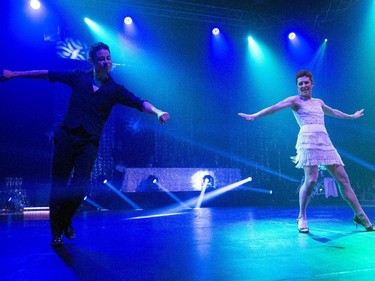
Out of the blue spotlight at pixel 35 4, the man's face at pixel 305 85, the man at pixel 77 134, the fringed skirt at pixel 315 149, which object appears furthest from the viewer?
the blue spotlight at pixel 35 4

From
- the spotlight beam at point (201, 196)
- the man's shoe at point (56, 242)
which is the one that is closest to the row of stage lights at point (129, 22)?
the spotlight beam at point (201, 196)

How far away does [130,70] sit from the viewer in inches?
476

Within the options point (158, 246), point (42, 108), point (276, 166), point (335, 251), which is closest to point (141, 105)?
point (158, 246)

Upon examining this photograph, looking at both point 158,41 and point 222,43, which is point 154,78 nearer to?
point 158,41

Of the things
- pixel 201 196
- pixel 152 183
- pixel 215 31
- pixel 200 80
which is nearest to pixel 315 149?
pixel 201 196

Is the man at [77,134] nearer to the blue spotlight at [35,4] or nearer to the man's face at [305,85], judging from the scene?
the man's face at [305,85]

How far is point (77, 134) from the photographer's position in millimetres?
2980

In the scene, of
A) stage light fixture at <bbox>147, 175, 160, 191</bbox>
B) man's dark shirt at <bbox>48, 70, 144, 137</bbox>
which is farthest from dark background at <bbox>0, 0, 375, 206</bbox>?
man's dark shirt at <bbox>48, 70, 144, 137</bbox>

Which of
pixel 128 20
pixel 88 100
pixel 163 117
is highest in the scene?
pixel 128 20

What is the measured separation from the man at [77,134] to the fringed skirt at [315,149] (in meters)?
1.72

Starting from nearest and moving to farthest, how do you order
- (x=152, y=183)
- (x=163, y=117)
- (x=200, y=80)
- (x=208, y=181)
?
(x=163, y=117) → (x=152, y=183) → (x=208, y=181) → (x=200, y=80)

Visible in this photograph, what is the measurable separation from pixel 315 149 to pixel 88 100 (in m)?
2.30

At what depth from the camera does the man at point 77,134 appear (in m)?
2.97

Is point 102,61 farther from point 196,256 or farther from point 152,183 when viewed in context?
point 152,183
